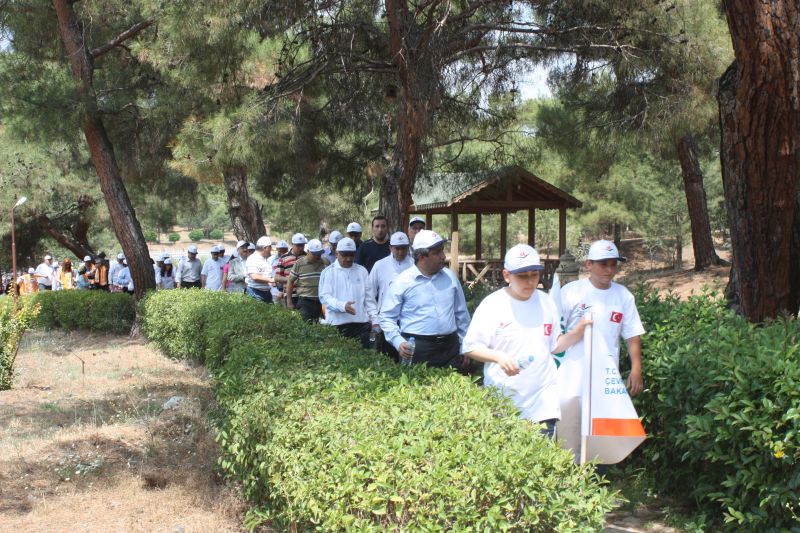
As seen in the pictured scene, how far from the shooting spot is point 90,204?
95.3ft

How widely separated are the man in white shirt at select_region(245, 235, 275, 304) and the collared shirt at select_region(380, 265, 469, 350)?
612 centimetres

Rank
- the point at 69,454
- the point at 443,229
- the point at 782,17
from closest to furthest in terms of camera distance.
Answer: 1. the point at 782,17
2. the point at 69,454
3. the point at 443,229

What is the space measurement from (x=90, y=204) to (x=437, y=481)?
1119 inches

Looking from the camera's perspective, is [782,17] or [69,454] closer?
[782,17]

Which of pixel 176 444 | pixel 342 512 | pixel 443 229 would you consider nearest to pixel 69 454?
pixel 176 444

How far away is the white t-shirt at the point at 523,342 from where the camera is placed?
4.46 meters

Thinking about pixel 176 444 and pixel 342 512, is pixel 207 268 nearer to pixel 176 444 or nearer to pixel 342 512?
pixel 176 444

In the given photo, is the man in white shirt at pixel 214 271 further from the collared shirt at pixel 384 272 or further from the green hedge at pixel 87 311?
the collared shirt at pixel 384 272

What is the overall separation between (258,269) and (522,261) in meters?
7.87

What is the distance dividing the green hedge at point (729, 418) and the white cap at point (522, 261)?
1107 mm

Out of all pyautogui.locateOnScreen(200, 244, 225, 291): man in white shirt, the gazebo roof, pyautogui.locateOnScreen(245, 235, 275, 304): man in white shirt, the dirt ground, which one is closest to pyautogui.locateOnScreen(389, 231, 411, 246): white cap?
the dirt ground

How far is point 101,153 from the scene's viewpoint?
1417 cm

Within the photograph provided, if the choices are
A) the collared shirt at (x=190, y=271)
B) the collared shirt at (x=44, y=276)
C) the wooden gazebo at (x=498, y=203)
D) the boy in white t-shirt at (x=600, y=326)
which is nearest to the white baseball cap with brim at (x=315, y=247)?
the boy in white t-shirt at (x=600, y=326)

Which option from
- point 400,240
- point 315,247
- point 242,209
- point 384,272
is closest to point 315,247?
point 315,247
